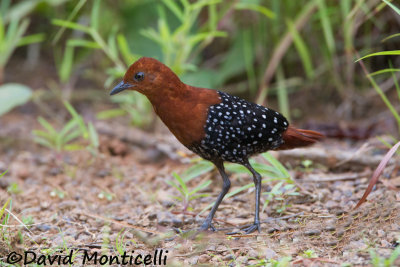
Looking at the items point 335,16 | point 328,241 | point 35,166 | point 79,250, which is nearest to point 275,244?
point 328,241

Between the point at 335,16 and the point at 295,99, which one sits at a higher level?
the point at 335,16

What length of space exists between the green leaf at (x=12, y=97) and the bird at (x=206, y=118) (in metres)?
1.87

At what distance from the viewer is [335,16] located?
19.3ft

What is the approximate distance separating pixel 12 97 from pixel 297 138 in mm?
2985

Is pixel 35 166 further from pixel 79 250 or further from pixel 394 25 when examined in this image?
pixel 394 25

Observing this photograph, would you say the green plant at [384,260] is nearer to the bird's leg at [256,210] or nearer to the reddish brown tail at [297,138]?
the bird's leg at [256,210]

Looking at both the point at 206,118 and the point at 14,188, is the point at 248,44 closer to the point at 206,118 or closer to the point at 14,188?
the point at 206,118

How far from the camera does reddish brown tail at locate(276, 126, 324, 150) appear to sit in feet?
12.2

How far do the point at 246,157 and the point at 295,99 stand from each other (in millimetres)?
3149

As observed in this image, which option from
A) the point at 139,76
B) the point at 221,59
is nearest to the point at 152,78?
the point at 139,76

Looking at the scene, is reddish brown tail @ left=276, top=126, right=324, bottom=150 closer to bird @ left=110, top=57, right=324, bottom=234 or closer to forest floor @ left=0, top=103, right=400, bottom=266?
bird @ left=110, top=57, right=324, bottom=234

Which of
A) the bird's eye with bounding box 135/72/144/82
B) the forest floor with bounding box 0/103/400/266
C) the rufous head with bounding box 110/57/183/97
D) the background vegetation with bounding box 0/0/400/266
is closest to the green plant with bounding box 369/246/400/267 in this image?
the forest floor with bounding box 0/103/400/266

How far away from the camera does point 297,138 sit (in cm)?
373

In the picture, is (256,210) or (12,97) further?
(12,97)
